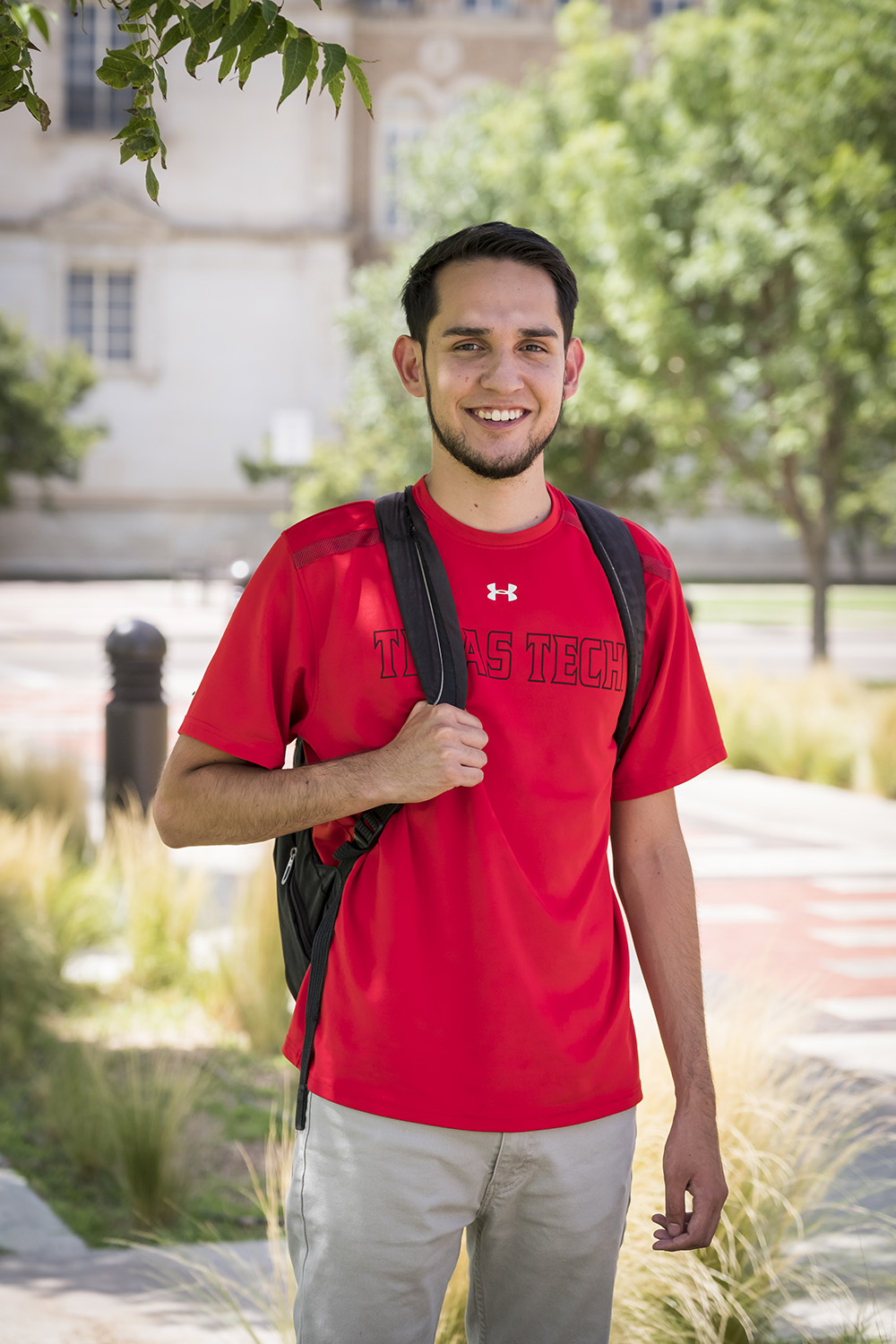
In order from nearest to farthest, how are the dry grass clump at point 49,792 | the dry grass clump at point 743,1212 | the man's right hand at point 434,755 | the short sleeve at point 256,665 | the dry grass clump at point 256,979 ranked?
the man's right hand at point 434,755, the short sleeve at point 256,665, the dry grass clump at point 743,1212, the dry grass clump at point 256,979, the dry grass clump at point 49,792

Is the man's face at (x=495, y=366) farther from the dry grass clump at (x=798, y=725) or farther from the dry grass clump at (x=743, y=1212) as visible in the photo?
the dry grass clump at (x=798, y=725)

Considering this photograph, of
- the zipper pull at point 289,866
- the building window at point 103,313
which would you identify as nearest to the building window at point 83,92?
the building window at point 103,313

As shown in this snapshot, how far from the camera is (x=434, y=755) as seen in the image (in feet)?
6.73

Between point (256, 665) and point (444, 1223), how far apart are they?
83 cm

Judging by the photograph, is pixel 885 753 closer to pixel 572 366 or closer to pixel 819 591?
pixel 819 591

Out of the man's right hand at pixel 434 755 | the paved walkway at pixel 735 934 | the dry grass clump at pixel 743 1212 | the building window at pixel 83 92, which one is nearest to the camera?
the man's right hand at pixel 434 755

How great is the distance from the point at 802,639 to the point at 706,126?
36.2 ft

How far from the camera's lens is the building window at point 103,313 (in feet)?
161

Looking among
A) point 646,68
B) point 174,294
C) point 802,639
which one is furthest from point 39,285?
point 802,639

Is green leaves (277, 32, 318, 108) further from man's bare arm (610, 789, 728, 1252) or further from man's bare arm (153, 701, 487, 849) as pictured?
man's bare arm (610, 789, 728, 1252)

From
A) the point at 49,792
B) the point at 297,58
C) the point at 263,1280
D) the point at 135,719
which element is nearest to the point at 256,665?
the point at 297,58

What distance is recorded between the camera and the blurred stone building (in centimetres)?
4809

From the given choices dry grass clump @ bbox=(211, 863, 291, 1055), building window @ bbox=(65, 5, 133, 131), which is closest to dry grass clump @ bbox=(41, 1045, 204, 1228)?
dry grass clump @ bbox=(211, 863, 291, 1055)

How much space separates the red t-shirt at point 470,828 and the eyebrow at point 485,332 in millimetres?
274
